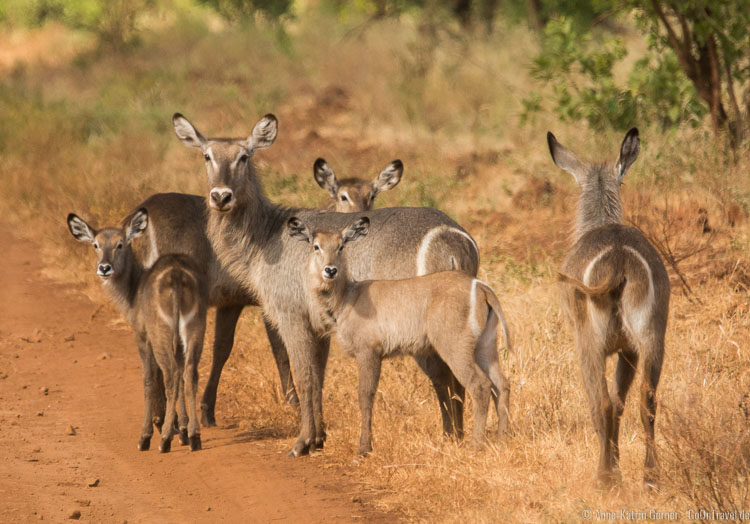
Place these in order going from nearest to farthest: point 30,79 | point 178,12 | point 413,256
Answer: point 413,256, point 30,79, point 178,12

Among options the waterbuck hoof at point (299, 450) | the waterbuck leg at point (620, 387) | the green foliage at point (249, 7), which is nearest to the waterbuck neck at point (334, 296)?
the waterbuck hoof at point (299, 450)

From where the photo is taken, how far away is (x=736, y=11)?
11.2 metres

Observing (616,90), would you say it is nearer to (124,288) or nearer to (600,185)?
(600,185)

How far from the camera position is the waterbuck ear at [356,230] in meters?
6.94

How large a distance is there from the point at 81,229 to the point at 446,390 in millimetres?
3248

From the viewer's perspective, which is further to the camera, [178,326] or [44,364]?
[44,364]

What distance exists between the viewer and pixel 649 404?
541 centimetres

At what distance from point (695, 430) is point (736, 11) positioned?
7449 millimetres

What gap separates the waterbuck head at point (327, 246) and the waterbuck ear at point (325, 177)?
261 cm

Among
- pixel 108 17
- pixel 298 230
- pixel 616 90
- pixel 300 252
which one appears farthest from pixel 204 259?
pixel 108 17

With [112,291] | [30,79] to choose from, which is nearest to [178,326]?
[112,291]

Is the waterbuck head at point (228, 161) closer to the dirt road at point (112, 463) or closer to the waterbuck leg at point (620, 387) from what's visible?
the dirt road at point (112, 463)

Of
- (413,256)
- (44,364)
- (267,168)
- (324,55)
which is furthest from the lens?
(324,55)

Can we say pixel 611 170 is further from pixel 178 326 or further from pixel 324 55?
pixel 324 55
